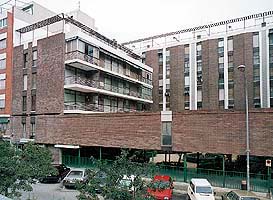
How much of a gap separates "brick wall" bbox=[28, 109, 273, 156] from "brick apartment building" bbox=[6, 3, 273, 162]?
7 cm

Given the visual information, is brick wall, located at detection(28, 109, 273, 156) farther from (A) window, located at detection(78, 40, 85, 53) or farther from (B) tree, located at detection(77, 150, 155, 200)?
(B) tree, located at detection(77, 150, 155, 200)

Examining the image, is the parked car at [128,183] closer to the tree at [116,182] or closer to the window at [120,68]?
the tree at [116,182]

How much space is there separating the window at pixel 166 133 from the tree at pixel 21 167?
10.4 meters

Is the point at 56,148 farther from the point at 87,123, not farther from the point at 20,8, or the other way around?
the point at 20,8

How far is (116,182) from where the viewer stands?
10148mm

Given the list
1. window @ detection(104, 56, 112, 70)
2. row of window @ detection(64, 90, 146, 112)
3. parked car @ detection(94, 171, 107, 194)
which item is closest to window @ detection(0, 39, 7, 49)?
row of window @ detection(64, 90, 146, 112)

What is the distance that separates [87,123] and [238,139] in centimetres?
1392

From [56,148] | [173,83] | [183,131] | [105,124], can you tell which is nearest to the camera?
[183,131]

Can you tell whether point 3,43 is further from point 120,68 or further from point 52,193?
point 52,193

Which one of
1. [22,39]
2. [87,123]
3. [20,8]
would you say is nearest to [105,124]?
[87,123]

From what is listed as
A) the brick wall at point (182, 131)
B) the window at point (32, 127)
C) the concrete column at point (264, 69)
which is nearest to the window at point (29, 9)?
the window at point (32, 127)

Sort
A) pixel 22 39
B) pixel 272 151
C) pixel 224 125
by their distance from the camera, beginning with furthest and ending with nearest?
pixel 22 39 → pixel 224 125 → pixel 272 151

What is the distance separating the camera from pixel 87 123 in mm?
29359

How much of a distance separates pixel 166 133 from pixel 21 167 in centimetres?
1285
